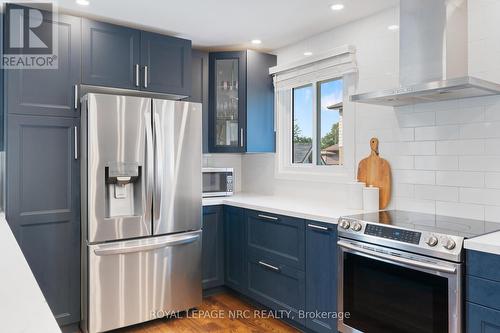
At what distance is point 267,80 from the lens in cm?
376

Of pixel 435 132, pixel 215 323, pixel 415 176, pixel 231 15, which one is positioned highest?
pixel 231 15

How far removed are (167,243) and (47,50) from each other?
166 centimetres

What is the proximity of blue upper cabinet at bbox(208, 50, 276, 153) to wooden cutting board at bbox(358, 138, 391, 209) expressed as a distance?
3.76 feet

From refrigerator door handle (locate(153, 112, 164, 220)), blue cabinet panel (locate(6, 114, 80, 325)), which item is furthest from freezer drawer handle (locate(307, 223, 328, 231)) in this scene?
blue cabinet panel (locate(6, 114, 80, 325))

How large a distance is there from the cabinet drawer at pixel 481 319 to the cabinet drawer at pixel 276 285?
110 centimetres

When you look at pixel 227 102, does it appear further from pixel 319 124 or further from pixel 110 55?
pixel 110 55

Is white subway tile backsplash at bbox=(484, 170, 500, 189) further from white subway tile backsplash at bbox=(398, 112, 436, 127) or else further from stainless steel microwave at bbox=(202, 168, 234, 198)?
stainless steel microwave at bbox=(202, 168, 234, 198)

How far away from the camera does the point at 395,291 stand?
6.84 feet

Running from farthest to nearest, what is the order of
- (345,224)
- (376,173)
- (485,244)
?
(376,173) < (345,224) < (485,244)

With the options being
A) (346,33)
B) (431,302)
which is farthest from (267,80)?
(431,302)

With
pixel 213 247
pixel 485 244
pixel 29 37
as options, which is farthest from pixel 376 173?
pixel 29 37

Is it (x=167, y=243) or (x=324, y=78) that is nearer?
(x=167, y=243)

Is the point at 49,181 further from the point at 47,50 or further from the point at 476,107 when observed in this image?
the point at 476,107

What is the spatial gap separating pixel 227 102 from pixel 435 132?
1965mm
